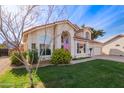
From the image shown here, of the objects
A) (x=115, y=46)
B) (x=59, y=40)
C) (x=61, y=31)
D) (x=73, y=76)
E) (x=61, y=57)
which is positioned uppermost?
(x=61, y=31)

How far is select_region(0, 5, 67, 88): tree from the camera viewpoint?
5.27 metres

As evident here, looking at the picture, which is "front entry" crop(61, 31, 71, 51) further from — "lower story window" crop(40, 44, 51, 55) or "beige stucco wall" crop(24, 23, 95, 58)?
"lower story window" crop(40, 44, 51, 55)

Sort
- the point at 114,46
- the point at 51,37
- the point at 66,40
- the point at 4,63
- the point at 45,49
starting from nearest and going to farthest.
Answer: the point at 4,63 < the point at 45,49 < the point at 51,37 < the point at 114,46 < the point at 66,40

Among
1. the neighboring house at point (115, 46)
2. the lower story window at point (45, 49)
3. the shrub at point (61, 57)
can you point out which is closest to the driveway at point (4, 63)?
the lower story window at point (45, 49)

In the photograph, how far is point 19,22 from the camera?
18.5ft

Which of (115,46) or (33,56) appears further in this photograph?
(115,46)

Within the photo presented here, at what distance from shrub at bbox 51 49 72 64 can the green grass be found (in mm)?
232

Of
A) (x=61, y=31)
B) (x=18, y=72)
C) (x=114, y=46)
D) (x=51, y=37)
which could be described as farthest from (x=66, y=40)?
(x=18, y=72)

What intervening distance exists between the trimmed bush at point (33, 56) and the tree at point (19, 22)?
17 centimetres

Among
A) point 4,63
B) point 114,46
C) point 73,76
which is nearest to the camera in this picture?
point 73,76

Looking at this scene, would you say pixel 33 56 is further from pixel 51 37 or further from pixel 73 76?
pixel 73 76

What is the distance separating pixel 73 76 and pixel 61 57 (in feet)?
3.82

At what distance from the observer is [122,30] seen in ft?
20.8

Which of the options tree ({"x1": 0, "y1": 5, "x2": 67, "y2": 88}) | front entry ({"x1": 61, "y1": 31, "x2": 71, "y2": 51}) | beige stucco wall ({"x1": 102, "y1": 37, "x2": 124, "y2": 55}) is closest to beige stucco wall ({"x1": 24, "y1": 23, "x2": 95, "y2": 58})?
front entry ({"x1": 61, "y1": 31, "x2": 71, "y2": 51})
